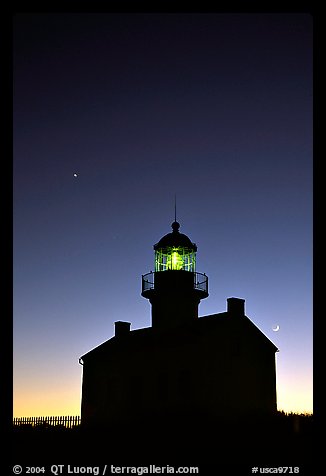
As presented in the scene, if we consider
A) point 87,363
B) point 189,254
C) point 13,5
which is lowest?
point 87,363

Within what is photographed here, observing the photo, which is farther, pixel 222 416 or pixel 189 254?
pixel 189 254

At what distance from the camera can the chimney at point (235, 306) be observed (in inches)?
1023

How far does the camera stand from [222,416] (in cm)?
Answer: 2386

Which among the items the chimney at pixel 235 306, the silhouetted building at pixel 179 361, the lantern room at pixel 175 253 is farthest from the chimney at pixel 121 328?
the chimney at pixel 235 306

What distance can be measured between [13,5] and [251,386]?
24498mm

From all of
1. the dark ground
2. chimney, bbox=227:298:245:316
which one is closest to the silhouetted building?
chimney, bbox=227:298:245:316

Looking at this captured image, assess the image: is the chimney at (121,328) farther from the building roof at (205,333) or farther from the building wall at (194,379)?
the building wall at (194,379)

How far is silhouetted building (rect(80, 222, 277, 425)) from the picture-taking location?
24703 millimetres

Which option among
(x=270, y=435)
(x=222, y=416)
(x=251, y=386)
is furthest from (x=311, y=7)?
(x=251, y=386)

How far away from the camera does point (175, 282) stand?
2808cm

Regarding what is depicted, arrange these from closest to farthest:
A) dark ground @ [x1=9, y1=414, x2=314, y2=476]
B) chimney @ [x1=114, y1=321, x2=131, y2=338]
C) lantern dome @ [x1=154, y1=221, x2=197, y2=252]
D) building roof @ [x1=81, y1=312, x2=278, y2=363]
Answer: dark ground @ [x1=9, y1=414, x2=314, y2=476] → building roof @ [x1=81, y1=312, x2=278, y2=363] → lantern dome @ [x1=154, y1=221, x2=197, y2=252] → chimney @ [x1=114, y1=321, x2=131, y2=338]

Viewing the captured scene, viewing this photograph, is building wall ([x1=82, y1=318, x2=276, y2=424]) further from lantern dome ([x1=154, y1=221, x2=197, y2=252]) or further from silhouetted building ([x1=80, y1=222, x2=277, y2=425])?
lantern dome ([x1=154, y1=221, x2=197, y2=252])
